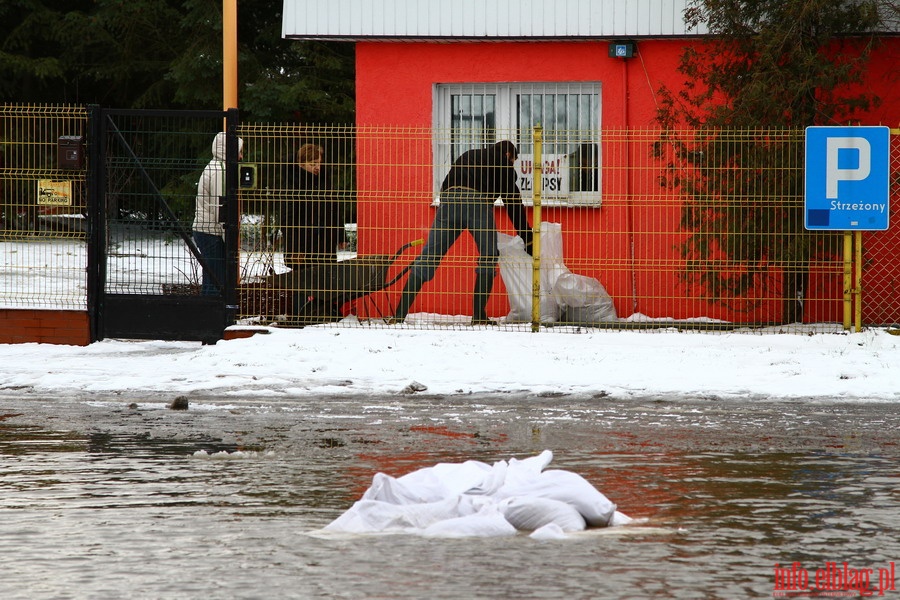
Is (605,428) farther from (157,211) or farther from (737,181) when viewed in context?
(157,211)

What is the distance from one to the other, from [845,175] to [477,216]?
3548 mm

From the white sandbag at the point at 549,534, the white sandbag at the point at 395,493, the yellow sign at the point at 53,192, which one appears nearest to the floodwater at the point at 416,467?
the white sandbag at the point at 549,534

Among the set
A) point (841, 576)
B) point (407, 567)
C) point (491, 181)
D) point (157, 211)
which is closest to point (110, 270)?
point (157, 211)

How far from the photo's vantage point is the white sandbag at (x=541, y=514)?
6.51 meters

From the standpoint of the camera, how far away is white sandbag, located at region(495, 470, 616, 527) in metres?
6.56

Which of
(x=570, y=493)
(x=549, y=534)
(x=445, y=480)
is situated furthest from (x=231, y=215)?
(x=549, y=534)

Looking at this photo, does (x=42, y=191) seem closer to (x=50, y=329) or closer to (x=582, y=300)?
(x=50, y=329)

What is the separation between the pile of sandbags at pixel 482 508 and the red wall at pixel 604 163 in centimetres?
731

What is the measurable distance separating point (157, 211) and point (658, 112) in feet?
17.9

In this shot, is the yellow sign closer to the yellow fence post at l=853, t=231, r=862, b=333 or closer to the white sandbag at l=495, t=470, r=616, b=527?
the yellow fence post at l=853, t=231, r=862, b=333

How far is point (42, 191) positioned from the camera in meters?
13.7

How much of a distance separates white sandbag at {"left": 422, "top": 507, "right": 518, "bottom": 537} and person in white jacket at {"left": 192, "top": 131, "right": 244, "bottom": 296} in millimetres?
7786

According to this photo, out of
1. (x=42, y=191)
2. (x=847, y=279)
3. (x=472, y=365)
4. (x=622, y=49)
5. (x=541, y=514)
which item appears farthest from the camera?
(x=622, y=49)

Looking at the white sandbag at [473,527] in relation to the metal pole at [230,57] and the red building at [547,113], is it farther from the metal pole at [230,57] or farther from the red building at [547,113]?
the metal pole at [230,57]
